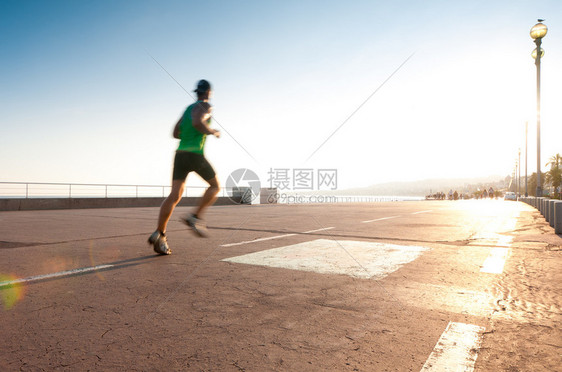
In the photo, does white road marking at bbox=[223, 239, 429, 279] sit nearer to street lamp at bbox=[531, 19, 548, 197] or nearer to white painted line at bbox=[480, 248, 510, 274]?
white painted line at bbox=[480, 248, 510, 274]

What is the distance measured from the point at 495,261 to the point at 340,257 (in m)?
1.84

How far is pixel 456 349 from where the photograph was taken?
83.4 inches

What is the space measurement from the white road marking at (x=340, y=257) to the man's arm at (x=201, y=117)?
5.26ft

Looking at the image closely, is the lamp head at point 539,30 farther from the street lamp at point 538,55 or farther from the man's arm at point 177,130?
the man's arm at point 177,130

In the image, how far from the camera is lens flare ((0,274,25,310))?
2.90 metres

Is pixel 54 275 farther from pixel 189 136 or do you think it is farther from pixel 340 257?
pixel 340 257

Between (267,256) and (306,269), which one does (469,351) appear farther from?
(267,256)

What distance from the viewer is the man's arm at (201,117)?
4848 millimetres

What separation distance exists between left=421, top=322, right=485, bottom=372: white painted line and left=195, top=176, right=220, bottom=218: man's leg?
3.61 meters

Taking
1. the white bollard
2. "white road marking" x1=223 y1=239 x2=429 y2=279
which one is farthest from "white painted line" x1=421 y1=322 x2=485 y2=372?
the white bollard

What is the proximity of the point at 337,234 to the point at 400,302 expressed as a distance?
4.29 metres

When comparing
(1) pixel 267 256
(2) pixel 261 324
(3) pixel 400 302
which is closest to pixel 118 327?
(2) pixel 261 324

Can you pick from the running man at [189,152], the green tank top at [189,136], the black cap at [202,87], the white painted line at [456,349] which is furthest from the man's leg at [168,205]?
the white painted line at [456,349]

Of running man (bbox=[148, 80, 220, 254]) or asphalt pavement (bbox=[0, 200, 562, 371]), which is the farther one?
running man (bbox=[148, 80, 220, 254])
